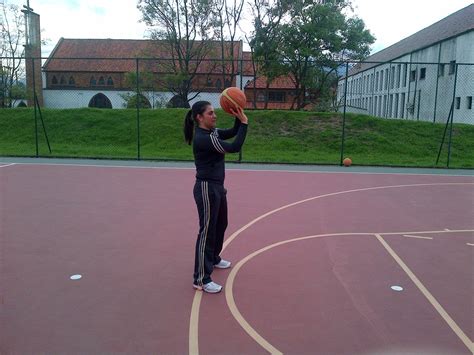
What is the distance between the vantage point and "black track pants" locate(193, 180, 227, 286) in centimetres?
425

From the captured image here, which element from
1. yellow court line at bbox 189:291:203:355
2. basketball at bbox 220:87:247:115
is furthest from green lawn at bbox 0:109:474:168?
yellow court line at bbox 189:291:203:355

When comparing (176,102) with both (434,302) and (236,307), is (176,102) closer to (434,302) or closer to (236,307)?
(236,307)

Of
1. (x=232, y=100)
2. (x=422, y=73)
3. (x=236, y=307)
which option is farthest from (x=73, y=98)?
(x=236, y=307)

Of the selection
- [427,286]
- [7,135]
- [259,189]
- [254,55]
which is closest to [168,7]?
[254,55]

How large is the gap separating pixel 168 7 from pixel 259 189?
25.1 metres

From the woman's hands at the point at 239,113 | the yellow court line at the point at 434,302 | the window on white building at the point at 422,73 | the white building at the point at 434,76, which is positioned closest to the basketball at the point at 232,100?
the woman's hands at the point at 239,113

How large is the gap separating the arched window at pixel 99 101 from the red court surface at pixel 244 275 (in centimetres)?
3366

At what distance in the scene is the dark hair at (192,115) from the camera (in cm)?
418

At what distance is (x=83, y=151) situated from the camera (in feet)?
53.4

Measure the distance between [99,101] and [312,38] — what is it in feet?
73.2

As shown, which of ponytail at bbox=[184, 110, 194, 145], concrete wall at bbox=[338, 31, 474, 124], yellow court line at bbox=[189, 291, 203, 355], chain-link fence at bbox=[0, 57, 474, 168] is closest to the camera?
yellow court line at bbox=[189, 291, 203, 355]

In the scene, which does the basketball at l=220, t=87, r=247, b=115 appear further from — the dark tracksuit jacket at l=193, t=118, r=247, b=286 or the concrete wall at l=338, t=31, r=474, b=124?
A: the concrete wall at l=338, t=31, r=474, b=124

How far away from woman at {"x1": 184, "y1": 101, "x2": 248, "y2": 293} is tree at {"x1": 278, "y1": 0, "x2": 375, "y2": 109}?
78.4 feet

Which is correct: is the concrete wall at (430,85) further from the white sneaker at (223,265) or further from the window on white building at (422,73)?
the white sneaker at (223,265)
